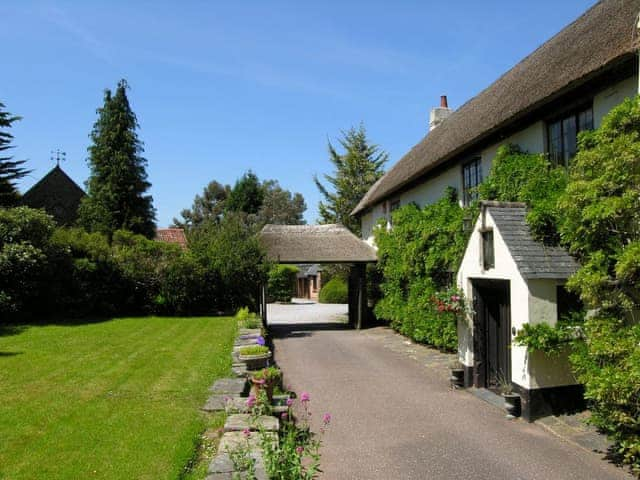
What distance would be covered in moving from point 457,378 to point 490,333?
→ 1.20 metres

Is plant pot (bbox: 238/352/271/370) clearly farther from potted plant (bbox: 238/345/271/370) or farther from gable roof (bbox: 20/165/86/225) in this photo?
gable roof (bbox: 20/165/86/225)

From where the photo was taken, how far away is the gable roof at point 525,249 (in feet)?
24.9

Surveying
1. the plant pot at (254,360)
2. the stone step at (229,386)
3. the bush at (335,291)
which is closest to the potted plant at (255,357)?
the plant pot at (254,360)

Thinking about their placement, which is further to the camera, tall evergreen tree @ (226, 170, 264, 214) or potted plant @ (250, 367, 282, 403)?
tall evergreen tree @ (226, 170, 264, 214)

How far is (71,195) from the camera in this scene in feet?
103

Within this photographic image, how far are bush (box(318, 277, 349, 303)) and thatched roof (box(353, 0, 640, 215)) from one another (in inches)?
929

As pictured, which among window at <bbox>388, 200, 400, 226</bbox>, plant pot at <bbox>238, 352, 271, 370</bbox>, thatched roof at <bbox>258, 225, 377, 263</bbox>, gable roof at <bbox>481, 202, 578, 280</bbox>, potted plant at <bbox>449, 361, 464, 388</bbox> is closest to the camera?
gable roof at <bbox>481, 202, 578, 280</bbox>

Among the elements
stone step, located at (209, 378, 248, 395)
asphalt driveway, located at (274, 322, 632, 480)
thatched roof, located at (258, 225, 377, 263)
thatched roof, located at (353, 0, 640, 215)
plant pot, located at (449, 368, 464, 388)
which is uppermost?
thatched roof, located at (353, 0, 640, 215)

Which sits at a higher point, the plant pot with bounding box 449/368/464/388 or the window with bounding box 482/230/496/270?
the window with bounding box 482/230/496/270

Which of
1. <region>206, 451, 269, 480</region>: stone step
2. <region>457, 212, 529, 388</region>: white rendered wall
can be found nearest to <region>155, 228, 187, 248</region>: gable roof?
<region>457, 212, 529, 388</region>: white rendered wall

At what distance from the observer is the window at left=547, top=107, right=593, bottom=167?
8.91 meters

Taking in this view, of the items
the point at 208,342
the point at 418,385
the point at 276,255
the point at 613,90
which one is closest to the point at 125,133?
the point at 276,255

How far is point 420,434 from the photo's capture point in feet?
23.7

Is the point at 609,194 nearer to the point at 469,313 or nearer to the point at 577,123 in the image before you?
the point at 577,123
